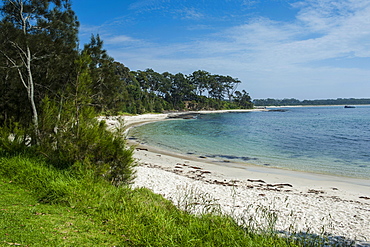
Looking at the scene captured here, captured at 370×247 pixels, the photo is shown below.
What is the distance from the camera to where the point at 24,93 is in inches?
413

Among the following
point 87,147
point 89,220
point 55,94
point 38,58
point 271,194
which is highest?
point 38,58

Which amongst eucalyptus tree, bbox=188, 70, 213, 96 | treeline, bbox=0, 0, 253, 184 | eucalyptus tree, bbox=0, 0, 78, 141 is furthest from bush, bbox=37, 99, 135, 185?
eucalyptus tree, bbox=188, 70, 213, 96

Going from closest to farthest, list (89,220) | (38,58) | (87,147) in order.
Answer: (89,220) → (87,147) → (38,58)

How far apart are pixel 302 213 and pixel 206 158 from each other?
11338 millimetres

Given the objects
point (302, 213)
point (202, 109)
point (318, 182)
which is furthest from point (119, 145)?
point (202, 109)

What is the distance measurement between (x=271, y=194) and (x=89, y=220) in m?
8.10

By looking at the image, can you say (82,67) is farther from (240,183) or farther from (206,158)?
(206,158)

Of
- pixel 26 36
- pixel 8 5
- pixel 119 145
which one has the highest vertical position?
pixel 8 5

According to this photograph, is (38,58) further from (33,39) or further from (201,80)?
(201,80)

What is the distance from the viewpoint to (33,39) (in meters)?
9.80

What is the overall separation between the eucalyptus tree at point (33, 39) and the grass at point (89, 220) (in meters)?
4.68

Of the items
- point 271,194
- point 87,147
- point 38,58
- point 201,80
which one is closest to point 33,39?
point 38,58

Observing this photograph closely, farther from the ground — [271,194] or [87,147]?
[87,147]

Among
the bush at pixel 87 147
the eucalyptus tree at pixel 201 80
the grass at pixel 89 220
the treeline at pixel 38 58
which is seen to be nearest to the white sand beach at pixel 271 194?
the bush at pixel 87 147
